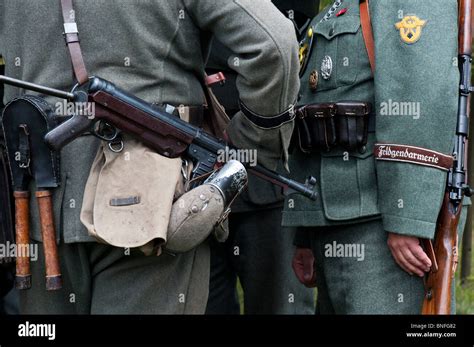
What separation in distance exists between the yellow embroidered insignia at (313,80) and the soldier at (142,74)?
15.6 inches

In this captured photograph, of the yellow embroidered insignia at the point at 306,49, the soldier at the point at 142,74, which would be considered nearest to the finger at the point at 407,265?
the soldier at the point at 142,74

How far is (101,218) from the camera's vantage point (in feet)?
8.43

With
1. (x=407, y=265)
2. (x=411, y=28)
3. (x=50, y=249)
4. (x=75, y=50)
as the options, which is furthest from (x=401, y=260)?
(x=75, y=50)

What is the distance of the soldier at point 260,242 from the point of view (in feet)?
12.3

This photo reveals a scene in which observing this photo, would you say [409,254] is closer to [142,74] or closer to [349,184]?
[349,184]

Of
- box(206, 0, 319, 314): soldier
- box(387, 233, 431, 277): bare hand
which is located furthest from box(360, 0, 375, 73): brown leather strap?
box(206, 0, 319, 314): soldier

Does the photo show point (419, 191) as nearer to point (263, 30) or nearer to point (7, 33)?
point (263, 30)

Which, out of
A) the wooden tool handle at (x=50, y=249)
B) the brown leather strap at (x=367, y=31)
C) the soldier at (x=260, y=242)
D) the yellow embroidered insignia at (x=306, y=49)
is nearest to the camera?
the wooden tool handle at (x=50, y=249)

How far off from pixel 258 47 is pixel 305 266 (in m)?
1.25

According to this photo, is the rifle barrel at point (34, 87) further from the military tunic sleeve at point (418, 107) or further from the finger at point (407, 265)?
the finger at point (407, 265)

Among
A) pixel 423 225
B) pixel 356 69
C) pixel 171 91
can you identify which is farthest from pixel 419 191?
pixel 171 91

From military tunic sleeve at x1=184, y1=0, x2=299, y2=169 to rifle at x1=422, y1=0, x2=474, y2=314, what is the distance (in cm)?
63

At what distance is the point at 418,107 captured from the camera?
9.38 feet

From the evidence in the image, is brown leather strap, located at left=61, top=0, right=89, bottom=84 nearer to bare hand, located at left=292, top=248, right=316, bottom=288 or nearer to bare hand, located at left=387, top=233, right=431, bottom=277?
bare hand, located at left=387, top=233, right=431, bottom=277
